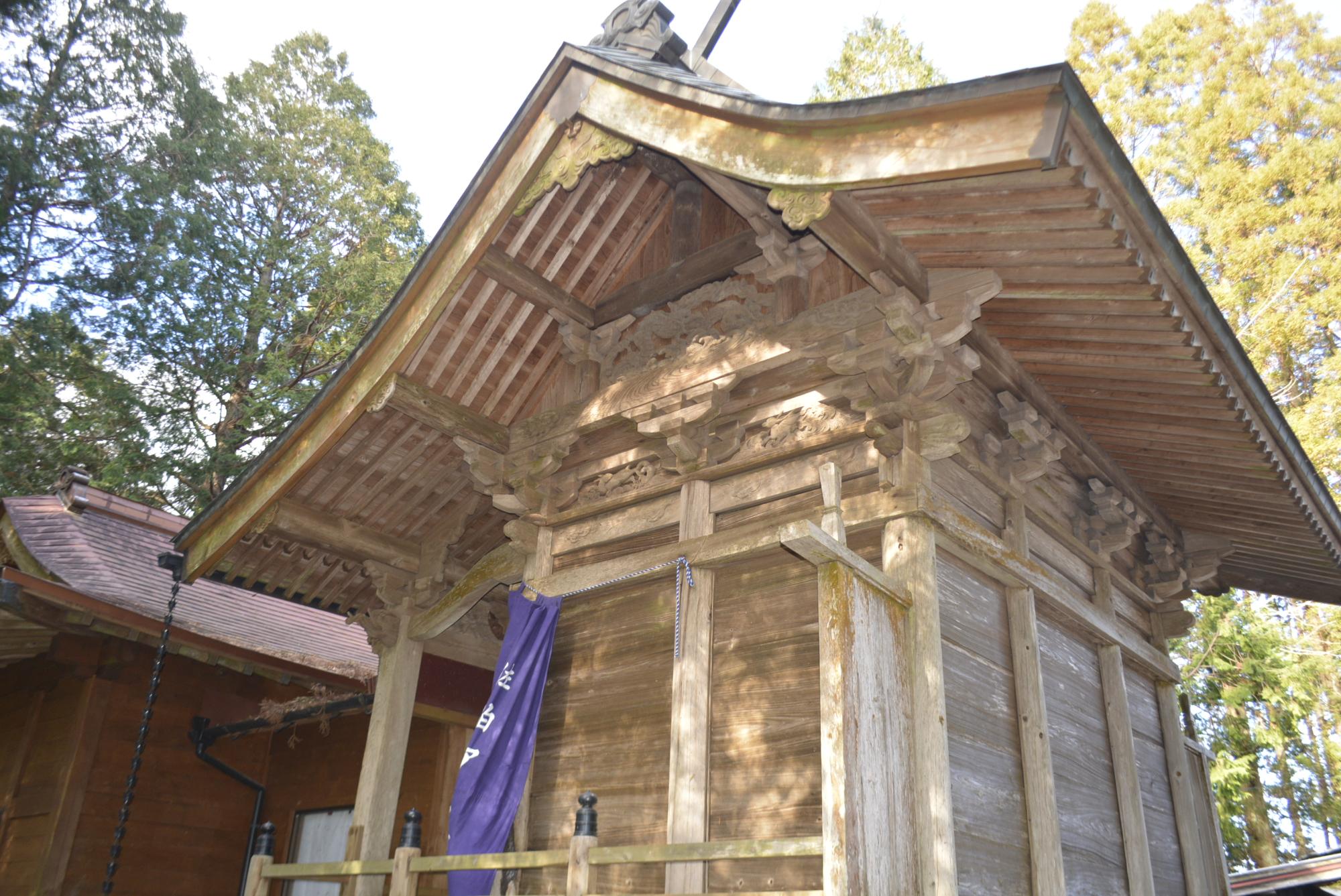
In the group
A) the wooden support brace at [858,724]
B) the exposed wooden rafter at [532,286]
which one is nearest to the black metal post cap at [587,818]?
the wooden support brace at [858,724]

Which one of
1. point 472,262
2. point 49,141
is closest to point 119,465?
point 49,141

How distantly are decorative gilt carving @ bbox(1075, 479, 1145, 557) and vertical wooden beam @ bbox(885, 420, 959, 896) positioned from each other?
2.34 m

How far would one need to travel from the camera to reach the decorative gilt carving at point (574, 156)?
17.7 ft

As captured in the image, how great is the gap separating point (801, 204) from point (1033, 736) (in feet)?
10.2

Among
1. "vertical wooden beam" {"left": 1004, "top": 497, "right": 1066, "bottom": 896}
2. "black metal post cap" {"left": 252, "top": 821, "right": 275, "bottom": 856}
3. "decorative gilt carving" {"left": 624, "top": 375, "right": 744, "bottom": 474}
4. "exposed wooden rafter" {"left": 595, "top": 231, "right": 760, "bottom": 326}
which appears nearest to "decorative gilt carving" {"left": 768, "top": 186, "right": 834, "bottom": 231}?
"decorative gilt carving" {"left": 624, "top": 375, "right": 744, "bottom": 474}

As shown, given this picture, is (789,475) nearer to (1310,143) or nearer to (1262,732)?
(1262,732)

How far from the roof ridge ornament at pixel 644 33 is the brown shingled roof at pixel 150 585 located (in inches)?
240

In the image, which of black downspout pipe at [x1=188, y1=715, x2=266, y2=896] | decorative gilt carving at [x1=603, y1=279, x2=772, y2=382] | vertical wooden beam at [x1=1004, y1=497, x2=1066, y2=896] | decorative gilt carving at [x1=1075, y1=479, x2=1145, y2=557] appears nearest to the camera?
vertical wooden beam at [x1=1004, y1=497, x2=1066, y2=896]

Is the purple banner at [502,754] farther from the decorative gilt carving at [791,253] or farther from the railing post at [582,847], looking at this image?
the decorative gilt carving at [791,253]

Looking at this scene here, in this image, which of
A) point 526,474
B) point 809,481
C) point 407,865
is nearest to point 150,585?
point 526,474

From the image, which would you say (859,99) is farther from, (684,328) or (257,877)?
(257,877)

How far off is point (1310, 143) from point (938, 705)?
17.9 metres

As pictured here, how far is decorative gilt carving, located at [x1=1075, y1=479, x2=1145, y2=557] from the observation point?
6.89 m

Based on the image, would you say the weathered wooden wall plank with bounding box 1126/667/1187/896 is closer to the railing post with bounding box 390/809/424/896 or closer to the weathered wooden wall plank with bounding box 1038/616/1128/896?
the weathered wooden wall plank with bounding box 1038/616/1128/896
